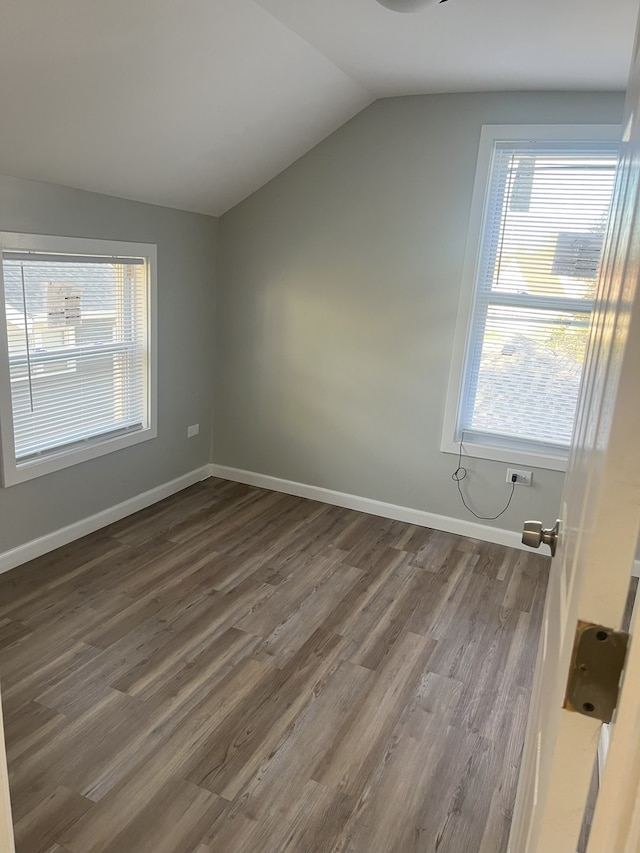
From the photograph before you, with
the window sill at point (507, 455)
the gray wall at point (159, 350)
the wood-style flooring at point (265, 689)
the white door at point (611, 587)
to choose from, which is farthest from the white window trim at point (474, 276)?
the white door at point (611, 587)

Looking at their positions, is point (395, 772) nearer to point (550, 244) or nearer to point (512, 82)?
point (550, 244)

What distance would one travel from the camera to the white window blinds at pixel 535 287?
3094mm

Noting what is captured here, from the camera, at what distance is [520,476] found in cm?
348

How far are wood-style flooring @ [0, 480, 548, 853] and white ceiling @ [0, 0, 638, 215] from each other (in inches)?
76.1

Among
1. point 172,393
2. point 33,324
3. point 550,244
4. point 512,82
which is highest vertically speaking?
point 512,82

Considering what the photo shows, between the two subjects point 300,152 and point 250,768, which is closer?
point 250,768

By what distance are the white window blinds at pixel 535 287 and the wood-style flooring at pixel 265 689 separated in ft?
2.69

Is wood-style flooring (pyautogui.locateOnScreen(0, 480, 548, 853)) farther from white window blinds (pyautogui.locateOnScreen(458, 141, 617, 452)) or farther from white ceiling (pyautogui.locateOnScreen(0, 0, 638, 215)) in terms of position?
white ceiling (pyautogui.locateOnScreen(0, 0, 638, 215))

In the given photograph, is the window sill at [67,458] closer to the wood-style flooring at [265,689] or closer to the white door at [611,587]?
the wood-style flooring at [265,689]

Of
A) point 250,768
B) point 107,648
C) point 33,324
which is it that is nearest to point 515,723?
point 250,768

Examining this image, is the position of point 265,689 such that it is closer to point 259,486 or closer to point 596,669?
point 596,669

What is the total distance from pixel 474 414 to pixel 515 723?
177 cm

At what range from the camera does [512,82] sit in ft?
9.75

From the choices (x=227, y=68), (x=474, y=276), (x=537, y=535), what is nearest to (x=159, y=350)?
(x=227, y=68)
